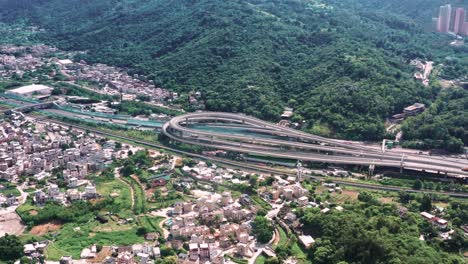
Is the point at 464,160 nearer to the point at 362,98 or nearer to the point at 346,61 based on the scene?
the point at 362,98

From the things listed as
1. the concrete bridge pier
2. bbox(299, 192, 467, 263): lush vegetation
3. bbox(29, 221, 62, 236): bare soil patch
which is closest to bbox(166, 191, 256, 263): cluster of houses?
bbox(299, 192, 467, 263): lush vegetation

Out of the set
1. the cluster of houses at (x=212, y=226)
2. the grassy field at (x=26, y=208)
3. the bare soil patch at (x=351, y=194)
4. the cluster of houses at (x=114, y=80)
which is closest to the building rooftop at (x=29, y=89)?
the cluster of houses at (x=114, y=80)

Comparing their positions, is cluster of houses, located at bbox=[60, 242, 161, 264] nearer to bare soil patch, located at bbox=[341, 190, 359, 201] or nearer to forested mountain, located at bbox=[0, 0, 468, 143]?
bare soil patch, located at bbox=[341, 190, 359, 201]

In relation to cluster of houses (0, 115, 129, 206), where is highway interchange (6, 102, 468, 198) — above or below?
above

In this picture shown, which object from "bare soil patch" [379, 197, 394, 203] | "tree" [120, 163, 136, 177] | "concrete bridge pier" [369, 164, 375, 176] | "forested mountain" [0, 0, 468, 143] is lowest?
"bare soil patch" [379, 197, 394, 203]

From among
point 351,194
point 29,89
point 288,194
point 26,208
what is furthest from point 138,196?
point 29,89

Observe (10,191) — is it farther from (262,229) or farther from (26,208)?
(262,229)

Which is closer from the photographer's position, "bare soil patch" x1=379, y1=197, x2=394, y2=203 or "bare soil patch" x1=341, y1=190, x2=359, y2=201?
"bare soil patch" x1=379, y1=197, x2=394, y2=203

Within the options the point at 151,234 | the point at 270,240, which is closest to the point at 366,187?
the point at 270,240
